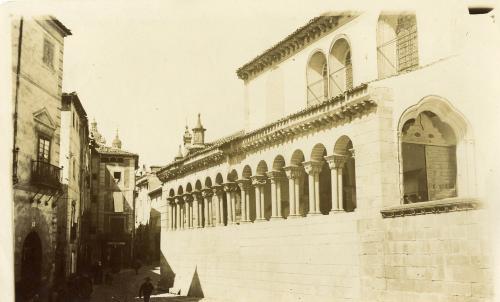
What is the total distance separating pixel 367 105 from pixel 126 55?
22.6ft

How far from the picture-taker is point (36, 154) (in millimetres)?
18781

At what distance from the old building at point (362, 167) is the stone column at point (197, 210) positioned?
4.72 ft

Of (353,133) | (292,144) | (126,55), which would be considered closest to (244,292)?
(292,144)

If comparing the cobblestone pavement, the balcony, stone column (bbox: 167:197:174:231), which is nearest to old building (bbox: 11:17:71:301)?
the balcony

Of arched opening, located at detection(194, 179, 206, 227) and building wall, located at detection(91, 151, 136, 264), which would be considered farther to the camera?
building wall, located at detection(91, 151, 136, 264)

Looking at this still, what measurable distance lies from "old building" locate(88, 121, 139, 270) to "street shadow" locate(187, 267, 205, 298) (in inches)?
1079

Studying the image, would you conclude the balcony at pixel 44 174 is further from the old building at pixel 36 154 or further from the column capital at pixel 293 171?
the column capital at pixel 293 171

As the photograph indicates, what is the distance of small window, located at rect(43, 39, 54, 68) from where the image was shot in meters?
18.0

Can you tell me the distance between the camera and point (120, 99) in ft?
53.7

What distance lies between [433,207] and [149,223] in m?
51.5

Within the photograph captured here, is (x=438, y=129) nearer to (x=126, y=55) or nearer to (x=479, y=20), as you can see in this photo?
(x=479, y=20)

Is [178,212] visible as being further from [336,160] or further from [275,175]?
[336,160]

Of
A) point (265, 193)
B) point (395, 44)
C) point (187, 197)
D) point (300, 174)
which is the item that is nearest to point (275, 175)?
point (300, 174)

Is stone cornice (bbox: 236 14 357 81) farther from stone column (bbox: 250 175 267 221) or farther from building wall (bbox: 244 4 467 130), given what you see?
stone column (bbox: 250 175 267 221)
